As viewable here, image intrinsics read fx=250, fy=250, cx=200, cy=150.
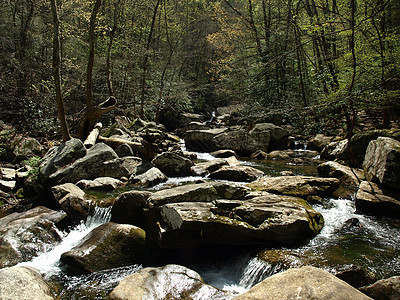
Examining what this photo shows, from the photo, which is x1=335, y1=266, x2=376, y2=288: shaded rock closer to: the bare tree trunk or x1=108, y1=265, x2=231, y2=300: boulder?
x1=108, y1=265, x2=231, y2=300: boulder

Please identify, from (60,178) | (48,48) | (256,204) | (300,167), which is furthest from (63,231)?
(48,48)

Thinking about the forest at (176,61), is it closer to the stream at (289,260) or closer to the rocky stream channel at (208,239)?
the rocky stream channel at (208,239)

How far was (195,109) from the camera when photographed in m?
27.3

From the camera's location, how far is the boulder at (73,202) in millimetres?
5762

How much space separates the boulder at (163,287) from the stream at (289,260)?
55 centimetres

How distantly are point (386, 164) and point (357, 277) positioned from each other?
126 inches

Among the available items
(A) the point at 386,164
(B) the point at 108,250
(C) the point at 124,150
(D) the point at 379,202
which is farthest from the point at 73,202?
(A) the point at 386,164

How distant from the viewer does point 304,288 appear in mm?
2172

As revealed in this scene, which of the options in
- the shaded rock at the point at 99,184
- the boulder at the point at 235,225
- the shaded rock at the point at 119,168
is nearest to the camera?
the boulder at the point at 235,225

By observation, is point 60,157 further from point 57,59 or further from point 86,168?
point 57,59

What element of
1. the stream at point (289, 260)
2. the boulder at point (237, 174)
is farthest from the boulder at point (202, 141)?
the stream at point (289, 260)

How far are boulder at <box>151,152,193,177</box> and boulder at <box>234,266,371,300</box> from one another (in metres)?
6.56

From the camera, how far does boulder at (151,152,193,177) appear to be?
887cm

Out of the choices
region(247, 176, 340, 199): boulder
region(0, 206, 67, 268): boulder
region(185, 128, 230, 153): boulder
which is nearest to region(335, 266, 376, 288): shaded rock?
region(247, 176, 340, 199): boulder
